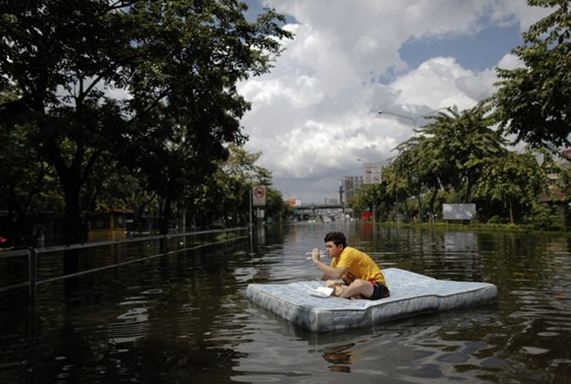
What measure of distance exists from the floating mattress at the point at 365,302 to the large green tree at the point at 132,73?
23.2ft

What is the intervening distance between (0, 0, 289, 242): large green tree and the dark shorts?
7.99 metres

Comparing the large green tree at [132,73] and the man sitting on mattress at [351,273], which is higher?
the large green tree at [132,73]

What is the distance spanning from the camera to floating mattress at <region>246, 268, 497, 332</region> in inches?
278

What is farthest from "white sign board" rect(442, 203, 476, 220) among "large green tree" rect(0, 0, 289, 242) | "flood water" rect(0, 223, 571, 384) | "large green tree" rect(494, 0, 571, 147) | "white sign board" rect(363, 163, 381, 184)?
"flood water" rect(0, 223, 571, 384)

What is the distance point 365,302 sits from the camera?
7539mm

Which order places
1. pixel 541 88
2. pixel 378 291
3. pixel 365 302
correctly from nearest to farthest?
pixel 365 302 → pixel 378 291 → pixel 541 88

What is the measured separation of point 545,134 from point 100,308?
2129cm

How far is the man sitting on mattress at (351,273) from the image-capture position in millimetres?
7871

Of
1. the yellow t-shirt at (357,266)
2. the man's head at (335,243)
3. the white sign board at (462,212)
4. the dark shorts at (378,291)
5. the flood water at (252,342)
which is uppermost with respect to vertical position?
the white sign board at (462,212)

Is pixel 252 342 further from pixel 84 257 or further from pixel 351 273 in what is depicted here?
pixel 84 257

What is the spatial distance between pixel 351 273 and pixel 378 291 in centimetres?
51

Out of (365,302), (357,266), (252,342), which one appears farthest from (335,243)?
(252,342)

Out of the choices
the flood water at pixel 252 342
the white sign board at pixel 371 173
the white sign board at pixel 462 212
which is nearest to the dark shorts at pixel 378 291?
the flood water at pixel 252 342

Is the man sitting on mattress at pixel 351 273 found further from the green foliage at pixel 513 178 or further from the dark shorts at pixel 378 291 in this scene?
the green foliage at pixel 513 178
